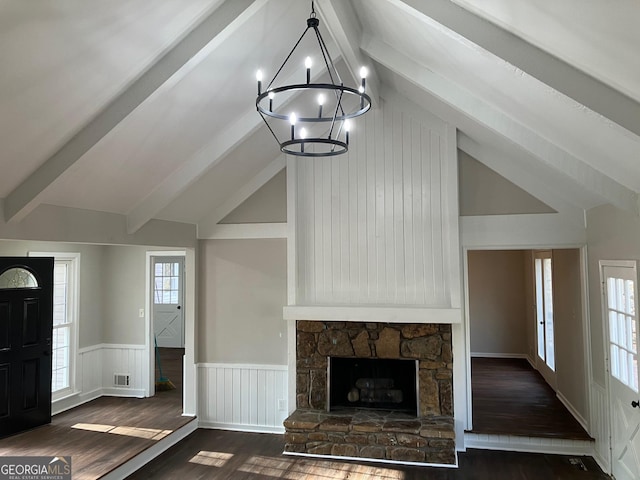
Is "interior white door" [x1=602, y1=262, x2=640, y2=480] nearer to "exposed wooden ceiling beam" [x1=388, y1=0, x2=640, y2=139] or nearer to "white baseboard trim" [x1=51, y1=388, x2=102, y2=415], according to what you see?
"exposed wooden ceiling beam" [x1=388, y1=0, x2=640, y2=139]

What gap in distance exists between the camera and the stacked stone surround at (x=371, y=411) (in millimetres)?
4883

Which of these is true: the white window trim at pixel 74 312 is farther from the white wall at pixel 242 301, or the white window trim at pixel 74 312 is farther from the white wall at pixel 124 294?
the white wall at pixel 242 301

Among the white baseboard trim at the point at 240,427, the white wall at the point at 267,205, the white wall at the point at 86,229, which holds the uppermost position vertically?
the white wall at the point at 267,205

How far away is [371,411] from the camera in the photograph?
548 centimetres

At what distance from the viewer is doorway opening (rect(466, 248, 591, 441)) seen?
5293 millimetres

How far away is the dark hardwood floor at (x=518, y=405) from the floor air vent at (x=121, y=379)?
4704 millimetres

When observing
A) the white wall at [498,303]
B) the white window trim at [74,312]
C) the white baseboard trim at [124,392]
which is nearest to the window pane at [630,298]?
the white wall at [498,303]

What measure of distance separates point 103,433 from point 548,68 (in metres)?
5.39

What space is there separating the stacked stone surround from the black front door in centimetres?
290

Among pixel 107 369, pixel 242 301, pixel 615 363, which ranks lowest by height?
pixel 107 369

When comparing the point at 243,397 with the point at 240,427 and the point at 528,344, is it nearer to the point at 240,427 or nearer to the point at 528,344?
the point at 240,427

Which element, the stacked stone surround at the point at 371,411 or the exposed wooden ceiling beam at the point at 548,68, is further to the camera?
the stacked stone surround at the point at 371,411

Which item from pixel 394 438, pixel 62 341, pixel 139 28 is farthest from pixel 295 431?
pixel 139 28

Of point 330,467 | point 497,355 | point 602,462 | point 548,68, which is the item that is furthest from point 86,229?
point 497,355
